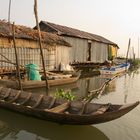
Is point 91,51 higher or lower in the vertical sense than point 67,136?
higher

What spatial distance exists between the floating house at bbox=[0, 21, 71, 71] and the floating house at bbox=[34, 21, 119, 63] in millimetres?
1882

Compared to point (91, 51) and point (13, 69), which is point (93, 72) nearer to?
point (91, 51)

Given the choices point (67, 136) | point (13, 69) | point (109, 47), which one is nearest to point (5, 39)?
point (13, 69)

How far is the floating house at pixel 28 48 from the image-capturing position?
48.1 feet

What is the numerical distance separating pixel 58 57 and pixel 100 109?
40.6ft

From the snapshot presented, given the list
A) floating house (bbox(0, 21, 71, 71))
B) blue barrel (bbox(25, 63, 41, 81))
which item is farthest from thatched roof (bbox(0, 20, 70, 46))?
blue barrel (bbox(25, 63, 41, 81))

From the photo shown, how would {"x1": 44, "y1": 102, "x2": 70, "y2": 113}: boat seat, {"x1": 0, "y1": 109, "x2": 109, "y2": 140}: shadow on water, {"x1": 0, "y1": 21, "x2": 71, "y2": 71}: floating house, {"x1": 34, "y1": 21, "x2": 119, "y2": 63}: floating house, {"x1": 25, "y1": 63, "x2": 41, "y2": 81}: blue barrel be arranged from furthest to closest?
{"x1": 34, "y1": 21, "x2": 119, "y2": 63}: floating house → {"x1": 0, "y1": 21, "x2": 71, "y2": 71}: floating house → {"x1": 25, "y1": 63, "x2": 41, "y2": 81}: blue barrel → {"x1": 44, "y1": 102, "x2": 70, "y2": 113}: boat seat → {"x1": 0, "y1": 109, "x2": 109, "y2": 140}: shadow on water

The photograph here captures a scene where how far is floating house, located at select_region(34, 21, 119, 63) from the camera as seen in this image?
21783 millimetres

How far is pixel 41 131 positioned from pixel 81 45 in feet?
56.0

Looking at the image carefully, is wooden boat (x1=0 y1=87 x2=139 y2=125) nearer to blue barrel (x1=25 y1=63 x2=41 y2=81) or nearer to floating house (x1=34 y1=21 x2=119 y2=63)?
blue barrel (x1=25 y1=63 x2=41 y2=81)

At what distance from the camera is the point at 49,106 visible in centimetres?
827

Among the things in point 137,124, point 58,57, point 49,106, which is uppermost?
point 58,57

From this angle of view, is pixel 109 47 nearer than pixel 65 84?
No

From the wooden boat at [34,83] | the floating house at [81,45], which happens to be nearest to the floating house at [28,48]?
the wooden boat at [34,83]
